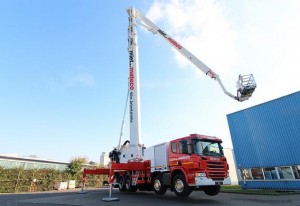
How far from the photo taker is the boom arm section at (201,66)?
11945 mm

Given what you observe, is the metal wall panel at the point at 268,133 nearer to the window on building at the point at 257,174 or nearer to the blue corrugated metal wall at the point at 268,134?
the blue corrugated metal wall at the point at 268,134

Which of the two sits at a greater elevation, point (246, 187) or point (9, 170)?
point (9, 170)

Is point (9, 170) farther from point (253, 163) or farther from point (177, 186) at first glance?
point (253, 163)

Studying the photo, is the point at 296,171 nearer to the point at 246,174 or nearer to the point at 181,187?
the point at 246,174

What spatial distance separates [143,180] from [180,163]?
324 cm

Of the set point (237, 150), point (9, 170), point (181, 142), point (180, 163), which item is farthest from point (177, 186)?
point (9, 170)

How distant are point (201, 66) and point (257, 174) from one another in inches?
434

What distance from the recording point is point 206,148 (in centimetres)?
1045

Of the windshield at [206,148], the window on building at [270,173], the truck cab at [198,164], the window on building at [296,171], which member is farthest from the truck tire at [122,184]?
the window on building at [296,171]

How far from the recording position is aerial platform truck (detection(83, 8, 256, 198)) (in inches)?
389

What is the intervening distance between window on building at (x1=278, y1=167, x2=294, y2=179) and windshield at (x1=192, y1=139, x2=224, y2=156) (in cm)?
908

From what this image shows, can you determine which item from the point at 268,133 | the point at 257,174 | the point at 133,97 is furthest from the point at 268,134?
the point at 133,97

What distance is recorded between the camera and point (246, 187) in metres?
19.1

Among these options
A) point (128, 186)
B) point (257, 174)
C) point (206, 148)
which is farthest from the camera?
point (257, 174)
